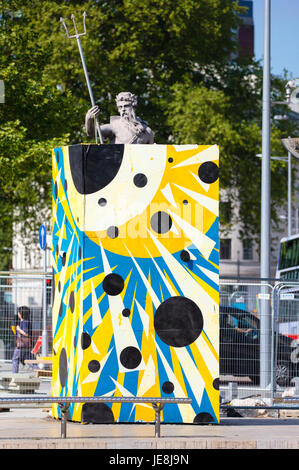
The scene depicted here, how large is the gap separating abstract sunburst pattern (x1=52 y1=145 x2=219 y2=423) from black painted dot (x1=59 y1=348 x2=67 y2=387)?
0.18m

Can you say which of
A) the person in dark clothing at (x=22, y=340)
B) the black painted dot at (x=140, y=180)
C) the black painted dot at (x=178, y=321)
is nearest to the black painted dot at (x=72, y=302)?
the black painted dot at (x=178, y=321)

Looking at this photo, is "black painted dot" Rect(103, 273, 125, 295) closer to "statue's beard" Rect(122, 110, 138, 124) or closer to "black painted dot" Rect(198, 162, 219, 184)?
"black painted dot" Rect(198, 162, 219, 184)

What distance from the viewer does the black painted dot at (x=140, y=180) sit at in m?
9.46

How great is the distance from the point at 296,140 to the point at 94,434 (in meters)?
6.08

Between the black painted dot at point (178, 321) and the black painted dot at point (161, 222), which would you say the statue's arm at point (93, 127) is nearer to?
the black painted dot at point (161, 222)

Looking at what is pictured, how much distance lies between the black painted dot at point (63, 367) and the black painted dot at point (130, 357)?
0.66m

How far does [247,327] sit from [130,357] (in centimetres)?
426

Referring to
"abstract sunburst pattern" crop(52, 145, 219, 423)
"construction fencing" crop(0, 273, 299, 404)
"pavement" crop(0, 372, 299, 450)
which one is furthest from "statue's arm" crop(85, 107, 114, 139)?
"construction fencing" crop(0, 273, 299, 404)

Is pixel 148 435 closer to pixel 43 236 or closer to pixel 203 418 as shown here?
pixel 203 418

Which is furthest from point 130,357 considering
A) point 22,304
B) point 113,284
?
point 22,304

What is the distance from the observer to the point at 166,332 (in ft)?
30.9
